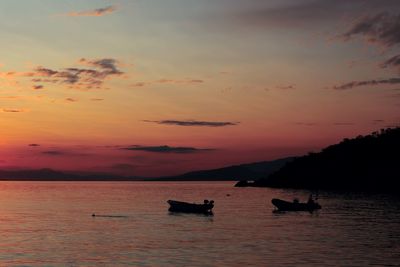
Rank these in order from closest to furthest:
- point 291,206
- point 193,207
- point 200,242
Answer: point 200,242, point 193,207, point 291,206

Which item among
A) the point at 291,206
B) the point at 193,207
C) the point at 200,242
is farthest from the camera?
the point at 291,206

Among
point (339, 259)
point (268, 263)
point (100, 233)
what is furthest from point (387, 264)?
point (100, 233)

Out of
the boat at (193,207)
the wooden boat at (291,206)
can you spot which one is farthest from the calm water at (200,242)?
the wooden boat at (291,206)

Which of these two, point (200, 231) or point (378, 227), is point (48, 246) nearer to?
point (200, 231)

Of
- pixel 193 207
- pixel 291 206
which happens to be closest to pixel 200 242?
pixel 193 207

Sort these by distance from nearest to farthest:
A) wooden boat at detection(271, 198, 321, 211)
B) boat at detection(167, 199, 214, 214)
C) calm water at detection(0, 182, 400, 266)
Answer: calm water at detection(0, 182, 400, 266), boat at detection(167, 199, 214, 214), wooden boat at detection(271, 198, 321, 211)

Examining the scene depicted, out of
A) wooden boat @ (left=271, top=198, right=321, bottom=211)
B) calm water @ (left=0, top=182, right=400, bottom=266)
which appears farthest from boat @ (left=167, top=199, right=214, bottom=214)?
calm water @ (left=0, top=182, right=400, bottom=266)

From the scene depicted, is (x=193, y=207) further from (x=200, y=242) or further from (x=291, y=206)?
(x=200, y=242)

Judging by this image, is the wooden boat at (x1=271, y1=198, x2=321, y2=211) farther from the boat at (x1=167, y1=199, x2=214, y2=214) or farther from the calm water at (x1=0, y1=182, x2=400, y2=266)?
the calm water at (x1=0, y1=182, x2=400, y2=266)

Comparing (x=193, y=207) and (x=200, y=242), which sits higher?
(x=193, y=207)

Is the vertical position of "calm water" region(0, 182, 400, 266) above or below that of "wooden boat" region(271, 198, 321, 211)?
below

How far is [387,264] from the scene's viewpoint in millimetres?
48531

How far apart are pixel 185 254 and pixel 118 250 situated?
316 inches

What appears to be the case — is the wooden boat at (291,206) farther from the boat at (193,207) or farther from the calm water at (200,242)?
the calm water at (200,242)
